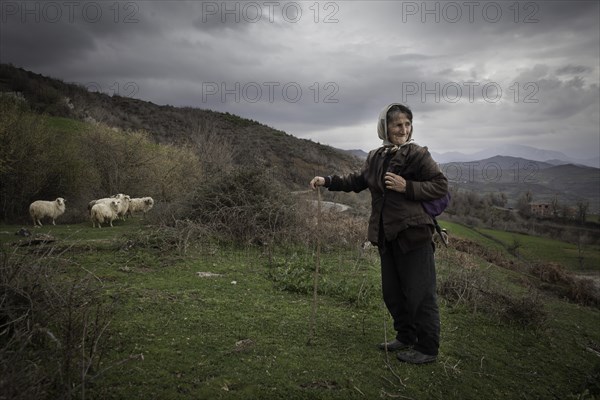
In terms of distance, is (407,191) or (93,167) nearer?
(407,191)

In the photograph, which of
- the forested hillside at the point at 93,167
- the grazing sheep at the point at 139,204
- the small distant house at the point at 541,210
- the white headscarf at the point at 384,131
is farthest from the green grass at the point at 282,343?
the small distant house at the point at 541,210

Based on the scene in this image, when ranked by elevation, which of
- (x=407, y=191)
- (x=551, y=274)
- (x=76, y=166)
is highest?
(x=76, y=166)

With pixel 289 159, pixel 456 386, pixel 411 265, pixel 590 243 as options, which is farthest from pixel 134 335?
pixel 590 243

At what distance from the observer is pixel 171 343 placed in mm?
3520

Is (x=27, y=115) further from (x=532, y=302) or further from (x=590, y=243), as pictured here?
(x=590, y=243)

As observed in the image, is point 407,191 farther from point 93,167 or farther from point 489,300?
point 93,167

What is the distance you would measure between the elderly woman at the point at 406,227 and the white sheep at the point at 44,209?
1278cm

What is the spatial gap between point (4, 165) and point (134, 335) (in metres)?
13.9

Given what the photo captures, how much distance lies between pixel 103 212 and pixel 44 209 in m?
2.42

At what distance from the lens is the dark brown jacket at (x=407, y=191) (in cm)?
345

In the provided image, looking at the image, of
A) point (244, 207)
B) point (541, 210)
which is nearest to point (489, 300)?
point (244, 207)

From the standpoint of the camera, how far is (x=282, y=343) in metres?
3.81

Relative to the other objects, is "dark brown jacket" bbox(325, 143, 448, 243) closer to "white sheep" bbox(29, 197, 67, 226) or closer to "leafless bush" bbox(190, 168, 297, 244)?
"leafless bush" bbox(190, 168, 297, 244)

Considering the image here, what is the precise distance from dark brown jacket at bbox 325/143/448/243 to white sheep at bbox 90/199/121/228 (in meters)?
10.8
